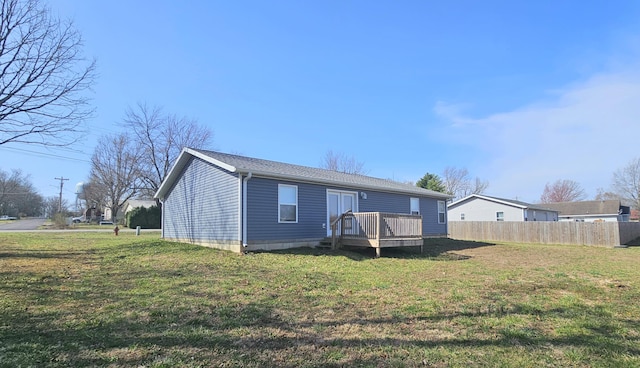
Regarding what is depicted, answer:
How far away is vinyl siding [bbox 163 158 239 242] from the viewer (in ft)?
40.2

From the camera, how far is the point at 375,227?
12.1m

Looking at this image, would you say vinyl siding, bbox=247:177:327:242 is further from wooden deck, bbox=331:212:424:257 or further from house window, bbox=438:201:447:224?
house window, bbox=438:201:447:224

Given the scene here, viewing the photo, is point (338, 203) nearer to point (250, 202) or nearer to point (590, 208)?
point (250, 202)

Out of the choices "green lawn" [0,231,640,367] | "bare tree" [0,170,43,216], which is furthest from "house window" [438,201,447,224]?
"bare tree" [0,170,43,216]

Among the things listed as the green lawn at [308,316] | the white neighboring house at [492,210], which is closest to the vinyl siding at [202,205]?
the green lawn at [308,316]

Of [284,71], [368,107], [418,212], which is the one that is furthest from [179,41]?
[418,212]

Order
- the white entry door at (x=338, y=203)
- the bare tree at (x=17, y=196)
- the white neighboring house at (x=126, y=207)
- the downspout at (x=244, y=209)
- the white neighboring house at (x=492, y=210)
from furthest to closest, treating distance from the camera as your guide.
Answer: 1. the bare tree at (x=17, y=196)
2. the white neighboring house at (x=126, y=207)
3. the white neighboring house at (x=492, y=210)
4. the white entry door at (x=338, y=203)
5. the downspout at (x=244, y=209)

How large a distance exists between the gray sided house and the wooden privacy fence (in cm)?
1121

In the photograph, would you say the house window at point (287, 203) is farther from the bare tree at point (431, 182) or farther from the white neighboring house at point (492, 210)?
the bare tree at point (431, 182)

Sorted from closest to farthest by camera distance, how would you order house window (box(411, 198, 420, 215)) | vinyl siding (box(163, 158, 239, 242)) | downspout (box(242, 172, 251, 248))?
1. downspout (box(242, 172, 251, 248))
2. vinyl siding (box(163, 158, 239, 242))
3. house window (box(411, 198, 420, 215))

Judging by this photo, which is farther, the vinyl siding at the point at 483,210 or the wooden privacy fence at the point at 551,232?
the vinyl siding at the point at 483,210

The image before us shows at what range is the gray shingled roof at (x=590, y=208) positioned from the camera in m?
40.3

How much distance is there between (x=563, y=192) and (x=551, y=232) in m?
50.9

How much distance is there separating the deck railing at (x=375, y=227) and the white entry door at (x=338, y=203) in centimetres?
85
